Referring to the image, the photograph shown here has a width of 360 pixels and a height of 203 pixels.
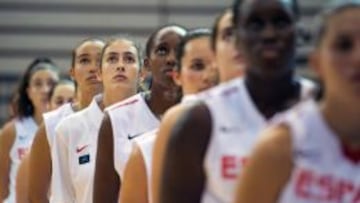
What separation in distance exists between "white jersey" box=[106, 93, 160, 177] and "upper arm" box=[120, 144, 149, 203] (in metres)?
0.59

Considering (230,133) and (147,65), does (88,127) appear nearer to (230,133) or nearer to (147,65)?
(147,65)

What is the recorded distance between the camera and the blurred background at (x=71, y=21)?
14109mm

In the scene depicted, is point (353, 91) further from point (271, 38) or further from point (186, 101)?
point (186, 101)

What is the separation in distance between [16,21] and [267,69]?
10.7m

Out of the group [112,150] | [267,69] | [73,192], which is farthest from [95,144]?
[267,69]

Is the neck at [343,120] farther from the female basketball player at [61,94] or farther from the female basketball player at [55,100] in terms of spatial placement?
the female basketball player at [61,94]

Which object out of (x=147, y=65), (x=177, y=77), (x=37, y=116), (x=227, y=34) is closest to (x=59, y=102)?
(x=37, y=116)

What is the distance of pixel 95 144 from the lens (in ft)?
23.1

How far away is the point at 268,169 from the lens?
353 cm

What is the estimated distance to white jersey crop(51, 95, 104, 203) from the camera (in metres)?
7.05

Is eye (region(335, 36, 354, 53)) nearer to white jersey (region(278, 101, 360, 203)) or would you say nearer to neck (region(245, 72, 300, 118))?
white jersey (region(278, 101, 360, 203))

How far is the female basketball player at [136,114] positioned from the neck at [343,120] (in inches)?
89.6

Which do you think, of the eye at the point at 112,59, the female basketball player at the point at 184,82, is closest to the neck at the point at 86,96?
the eye at the point at 112,59

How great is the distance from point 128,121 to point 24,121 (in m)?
3.20
